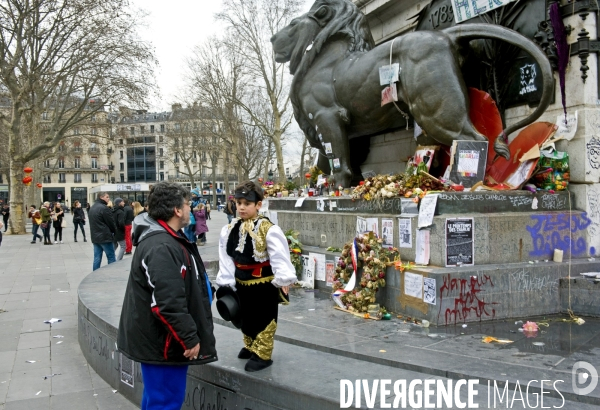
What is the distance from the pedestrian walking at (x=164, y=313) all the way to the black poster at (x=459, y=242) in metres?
2.89

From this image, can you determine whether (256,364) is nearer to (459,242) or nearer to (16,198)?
(459,242)

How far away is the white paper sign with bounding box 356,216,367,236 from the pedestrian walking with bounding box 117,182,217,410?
3.44 m

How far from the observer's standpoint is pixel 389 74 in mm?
6551

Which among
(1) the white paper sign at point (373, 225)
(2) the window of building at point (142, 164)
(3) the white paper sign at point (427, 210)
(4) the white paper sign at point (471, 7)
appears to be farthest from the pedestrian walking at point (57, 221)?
(2) the window of building at point (142, 164)

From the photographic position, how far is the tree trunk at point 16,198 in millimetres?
Result: 27984

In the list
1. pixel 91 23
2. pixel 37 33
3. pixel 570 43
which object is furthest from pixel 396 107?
pixel 37 33

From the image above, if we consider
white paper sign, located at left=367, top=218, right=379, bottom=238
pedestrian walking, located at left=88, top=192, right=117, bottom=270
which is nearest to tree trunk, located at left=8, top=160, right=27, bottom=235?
pedestrian walking, located at left=88, top=192, right=117, bottom=270

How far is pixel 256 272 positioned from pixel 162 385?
107cm

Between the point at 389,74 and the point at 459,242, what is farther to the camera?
the point at 389,74

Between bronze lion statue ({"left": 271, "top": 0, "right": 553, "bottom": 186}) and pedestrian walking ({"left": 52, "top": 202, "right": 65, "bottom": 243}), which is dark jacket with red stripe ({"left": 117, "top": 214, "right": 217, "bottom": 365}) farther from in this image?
pedestrian walking ({"left": 52, "top": 202, "right": 65, "bottom": 243})

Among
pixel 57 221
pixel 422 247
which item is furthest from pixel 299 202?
pixel 57 221

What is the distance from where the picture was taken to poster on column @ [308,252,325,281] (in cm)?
687

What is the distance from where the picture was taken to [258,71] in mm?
33812

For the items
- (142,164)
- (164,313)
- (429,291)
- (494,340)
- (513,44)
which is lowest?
(494,340)
